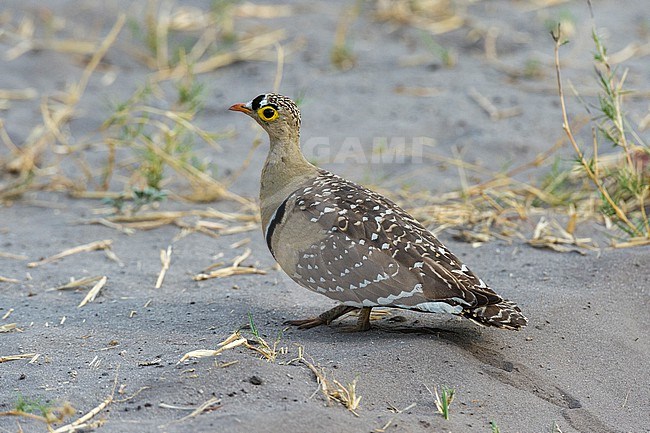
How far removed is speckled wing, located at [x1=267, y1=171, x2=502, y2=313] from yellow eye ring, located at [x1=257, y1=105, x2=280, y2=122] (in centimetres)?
49

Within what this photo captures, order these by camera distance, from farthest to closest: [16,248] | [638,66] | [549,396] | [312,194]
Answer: [638,66] → [16,248] → [312,194] → [549,396]

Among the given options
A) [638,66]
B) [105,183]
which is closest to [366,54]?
[638,66]

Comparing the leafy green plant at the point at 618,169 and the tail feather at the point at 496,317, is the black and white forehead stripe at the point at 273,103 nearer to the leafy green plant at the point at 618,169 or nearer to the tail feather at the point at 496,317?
the leafy green plant at the point at 618,169

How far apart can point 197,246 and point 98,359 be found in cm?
176

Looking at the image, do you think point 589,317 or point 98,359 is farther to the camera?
point 589,317

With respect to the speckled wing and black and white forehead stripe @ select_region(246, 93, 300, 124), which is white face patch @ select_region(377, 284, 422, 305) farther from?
black and white forehead stripe @ select_region(246, 93, 300, 124)

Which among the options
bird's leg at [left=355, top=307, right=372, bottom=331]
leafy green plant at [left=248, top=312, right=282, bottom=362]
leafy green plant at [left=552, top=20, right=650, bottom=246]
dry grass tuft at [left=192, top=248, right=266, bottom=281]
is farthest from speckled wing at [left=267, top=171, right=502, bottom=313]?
leafy green plant at [left=552, top=20, right=650, bottom=246]

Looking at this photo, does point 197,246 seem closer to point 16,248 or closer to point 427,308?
point 16,248

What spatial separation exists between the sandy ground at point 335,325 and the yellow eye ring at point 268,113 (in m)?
0.86

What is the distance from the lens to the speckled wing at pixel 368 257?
368 cm

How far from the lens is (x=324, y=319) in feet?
13.4

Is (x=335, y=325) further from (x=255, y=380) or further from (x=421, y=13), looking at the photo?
(x=421, y=13)

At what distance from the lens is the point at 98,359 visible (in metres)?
3.71

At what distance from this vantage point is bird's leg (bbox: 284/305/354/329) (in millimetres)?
4066
